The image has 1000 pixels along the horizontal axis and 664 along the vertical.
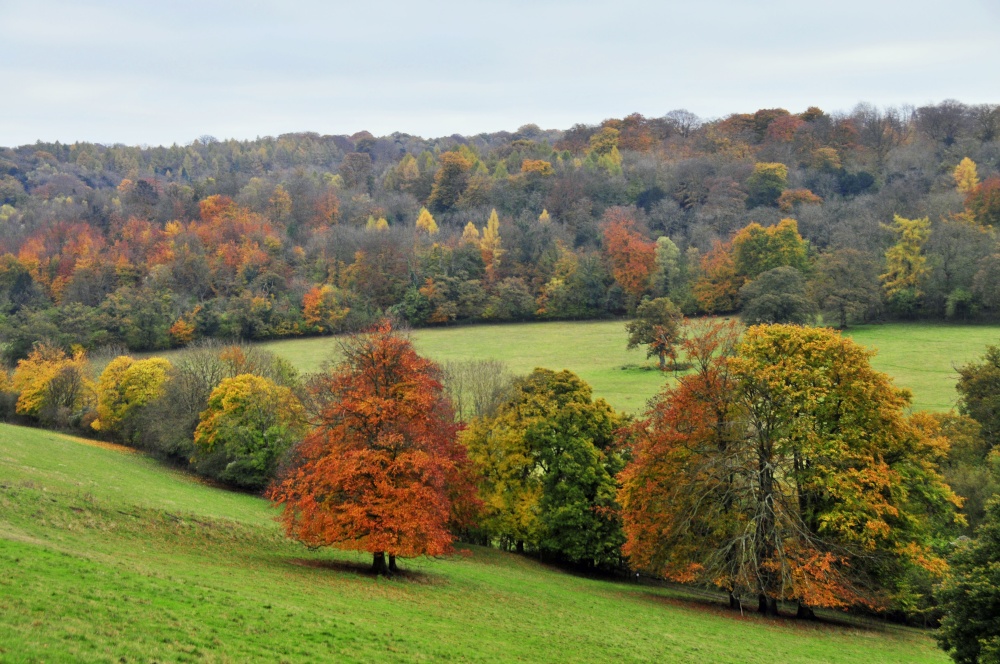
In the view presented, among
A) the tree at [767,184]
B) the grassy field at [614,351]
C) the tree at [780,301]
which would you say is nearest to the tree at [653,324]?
the grassy field at [614,351]

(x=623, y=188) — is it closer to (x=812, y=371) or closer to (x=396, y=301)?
(x=396, y=301)

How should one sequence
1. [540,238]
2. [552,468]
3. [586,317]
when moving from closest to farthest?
1. [552,468]
2. [586,317]
3. [540,238]

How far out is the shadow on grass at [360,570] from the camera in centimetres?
2729

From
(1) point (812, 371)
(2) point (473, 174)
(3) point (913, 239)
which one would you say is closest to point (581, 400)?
(1) point (812, 371)

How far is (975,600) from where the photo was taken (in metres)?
19.7

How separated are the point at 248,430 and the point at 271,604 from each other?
3390cm

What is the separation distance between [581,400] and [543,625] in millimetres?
19464

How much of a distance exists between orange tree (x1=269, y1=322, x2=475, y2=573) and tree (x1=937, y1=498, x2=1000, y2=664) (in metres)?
15.2

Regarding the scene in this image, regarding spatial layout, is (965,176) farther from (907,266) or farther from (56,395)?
(56,395)

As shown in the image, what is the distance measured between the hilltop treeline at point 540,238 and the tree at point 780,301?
1.64ft

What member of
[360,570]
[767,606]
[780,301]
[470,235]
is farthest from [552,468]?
[470,235]

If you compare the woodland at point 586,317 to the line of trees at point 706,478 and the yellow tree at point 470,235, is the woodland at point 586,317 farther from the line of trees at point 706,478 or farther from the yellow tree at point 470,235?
the yellow tree at point 470,235

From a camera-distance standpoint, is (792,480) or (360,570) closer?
(360,570)

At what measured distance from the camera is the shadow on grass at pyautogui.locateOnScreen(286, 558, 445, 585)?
27.3 m
